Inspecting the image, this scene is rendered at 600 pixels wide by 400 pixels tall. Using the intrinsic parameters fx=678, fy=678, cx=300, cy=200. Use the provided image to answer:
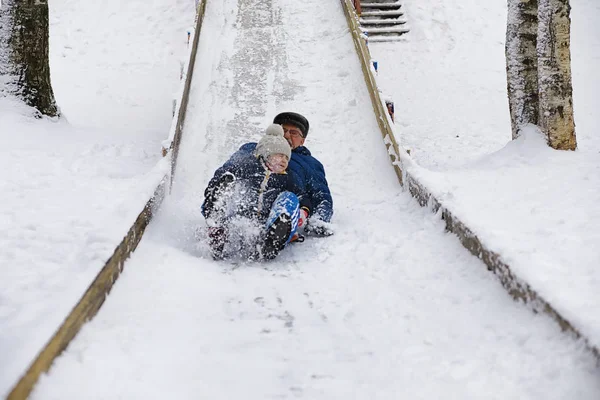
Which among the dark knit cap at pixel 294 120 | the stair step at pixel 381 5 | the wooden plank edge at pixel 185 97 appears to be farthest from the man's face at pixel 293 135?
the stair step at pixel 381 5

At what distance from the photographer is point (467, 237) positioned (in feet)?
14.3

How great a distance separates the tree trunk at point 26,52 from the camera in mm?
7586

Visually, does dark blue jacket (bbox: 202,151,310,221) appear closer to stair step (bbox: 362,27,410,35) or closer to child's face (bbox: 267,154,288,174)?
child's face (bbox: 267,154,288,174)

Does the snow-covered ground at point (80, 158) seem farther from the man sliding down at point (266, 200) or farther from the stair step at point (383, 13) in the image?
the stair step at point (383, 13)

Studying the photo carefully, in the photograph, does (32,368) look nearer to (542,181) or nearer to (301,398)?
(301,398)

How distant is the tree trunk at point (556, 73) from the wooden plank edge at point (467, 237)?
4.73ft

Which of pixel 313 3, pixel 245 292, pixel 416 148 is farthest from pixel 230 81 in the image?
pixel 245 292

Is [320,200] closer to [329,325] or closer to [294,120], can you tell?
[294,120]

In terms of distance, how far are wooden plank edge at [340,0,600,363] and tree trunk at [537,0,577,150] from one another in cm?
A: 144

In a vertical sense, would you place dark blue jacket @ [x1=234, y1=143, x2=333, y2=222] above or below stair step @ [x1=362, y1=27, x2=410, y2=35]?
below

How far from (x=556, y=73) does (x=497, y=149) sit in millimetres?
3234

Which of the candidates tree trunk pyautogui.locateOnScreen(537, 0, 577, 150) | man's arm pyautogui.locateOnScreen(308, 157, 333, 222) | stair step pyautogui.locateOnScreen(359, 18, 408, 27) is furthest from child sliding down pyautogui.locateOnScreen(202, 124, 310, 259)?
stair step pyautogui.locateOnScreen(359, 18, 408, 27)

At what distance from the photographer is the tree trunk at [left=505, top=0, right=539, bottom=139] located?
6957 millimetres

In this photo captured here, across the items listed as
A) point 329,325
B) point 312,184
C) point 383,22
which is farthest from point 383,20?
point 329,325
